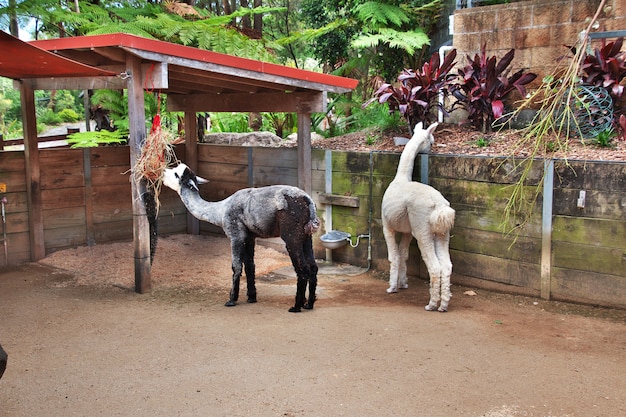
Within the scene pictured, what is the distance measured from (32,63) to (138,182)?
67.9 inches

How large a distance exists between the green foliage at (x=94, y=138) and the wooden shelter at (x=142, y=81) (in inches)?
53.4

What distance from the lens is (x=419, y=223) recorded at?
7.20 m

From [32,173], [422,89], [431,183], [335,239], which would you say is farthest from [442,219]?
[32,173]

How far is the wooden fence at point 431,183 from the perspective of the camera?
6.83 metres

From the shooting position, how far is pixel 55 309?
275 inches

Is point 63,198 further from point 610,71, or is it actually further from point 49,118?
point 49,118

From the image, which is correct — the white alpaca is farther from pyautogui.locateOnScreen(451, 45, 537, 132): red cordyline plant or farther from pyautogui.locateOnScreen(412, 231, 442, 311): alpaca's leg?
pyautogui.locateOnScreen(451, 45, 537, 132): red cordyline plant

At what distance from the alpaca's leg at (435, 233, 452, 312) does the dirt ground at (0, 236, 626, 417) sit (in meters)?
0.15

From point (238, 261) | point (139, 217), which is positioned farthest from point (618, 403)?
point (139, 217)

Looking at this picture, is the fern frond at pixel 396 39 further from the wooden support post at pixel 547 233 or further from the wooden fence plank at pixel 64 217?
the wooden fence plank at pixel 64 217

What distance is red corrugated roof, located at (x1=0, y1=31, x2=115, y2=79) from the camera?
584 cm

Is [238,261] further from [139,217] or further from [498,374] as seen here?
[498,374]

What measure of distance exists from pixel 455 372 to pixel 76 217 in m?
6.70

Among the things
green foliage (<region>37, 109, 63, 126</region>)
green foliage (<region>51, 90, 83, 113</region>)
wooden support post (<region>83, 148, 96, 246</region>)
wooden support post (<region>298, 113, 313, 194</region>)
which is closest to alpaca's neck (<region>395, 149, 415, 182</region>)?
wooden support post (<region>298, 113, 313, 194</region>)
